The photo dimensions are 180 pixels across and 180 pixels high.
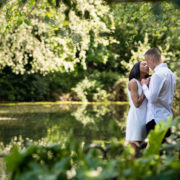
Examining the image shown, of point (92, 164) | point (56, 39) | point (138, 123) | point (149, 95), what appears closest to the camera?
point (92, 164)

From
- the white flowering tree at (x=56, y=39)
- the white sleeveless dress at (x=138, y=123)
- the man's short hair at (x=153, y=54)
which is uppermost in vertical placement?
the white flowering tree at (x=56, y=39)

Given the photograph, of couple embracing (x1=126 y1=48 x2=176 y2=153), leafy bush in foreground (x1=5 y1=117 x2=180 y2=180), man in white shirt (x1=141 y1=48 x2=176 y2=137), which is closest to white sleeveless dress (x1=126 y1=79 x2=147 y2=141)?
couple embracing (x1=126 y1=48 x2=176 y2=153)

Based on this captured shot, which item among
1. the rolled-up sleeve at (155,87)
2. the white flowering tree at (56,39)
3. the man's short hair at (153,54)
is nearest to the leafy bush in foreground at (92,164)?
the rolled-up sleeve at (155,87)

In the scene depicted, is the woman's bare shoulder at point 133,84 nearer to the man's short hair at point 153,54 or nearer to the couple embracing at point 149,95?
the couple embracing at point 149,95

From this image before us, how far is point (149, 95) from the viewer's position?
4836mm

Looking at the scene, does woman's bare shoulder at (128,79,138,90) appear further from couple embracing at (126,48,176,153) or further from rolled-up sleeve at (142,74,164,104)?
rolled-up sleeve at (142,74,164,104)

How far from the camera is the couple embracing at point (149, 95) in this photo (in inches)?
188

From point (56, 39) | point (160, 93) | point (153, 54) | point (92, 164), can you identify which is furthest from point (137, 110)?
point (56, 39)

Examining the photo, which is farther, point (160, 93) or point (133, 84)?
point (133, 84)

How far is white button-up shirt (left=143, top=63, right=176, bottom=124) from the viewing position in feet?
15.5

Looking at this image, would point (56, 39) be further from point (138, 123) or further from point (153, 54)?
point (153, 54)

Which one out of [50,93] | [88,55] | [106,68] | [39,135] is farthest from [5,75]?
[39,135]

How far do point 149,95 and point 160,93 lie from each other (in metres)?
0.13

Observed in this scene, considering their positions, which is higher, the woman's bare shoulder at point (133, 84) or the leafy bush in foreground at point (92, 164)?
the woman's bare shoulder at point (133, 84)
